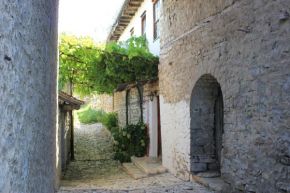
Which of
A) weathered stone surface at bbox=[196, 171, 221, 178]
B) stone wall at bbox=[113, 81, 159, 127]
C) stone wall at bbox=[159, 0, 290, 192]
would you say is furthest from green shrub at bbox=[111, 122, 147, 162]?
weathered stone surface at bbox=[196, 171, 221, 178]

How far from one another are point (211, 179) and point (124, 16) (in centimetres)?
909

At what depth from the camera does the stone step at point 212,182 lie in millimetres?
4843

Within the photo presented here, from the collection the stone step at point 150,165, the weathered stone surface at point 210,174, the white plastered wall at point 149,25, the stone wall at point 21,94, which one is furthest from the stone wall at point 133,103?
the stone wall at point 21,94

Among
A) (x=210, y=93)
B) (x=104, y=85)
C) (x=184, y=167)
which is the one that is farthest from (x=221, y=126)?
(x=104, y=85)

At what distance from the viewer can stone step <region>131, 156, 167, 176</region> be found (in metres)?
7.29

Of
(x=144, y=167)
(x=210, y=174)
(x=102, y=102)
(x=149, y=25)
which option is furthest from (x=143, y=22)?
Result: (x=102, y=102)

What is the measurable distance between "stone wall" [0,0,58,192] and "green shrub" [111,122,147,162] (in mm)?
6826

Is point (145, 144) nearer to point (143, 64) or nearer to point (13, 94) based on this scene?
point (143, 64)

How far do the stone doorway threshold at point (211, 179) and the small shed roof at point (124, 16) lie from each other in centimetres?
736

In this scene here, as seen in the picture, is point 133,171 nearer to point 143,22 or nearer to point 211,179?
Answer: point 211,179

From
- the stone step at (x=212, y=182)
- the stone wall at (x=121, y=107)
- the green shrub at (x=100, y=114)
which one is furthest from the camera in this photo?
the green shrub at (x=100, y=114)

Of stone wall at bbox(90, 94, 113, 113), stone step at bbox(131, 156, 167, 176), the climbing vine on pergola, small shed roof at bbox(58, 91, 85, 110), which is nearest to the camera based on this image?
small shed roof at bbox(58, 91, 85, 110)

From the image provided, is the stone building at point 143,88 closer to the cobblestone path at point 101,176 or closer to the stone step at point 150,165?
the stone step at point 150,165

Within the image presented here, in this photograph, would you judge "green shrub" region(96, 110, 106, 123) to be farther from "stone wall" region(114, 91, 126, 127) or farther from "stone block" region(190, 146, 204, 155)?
"stone block" region(190, 146, 204, 155)
